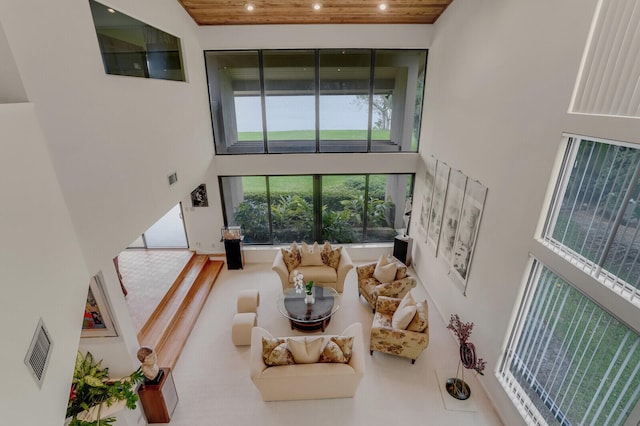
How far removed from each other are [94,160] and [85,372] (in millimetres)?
2637

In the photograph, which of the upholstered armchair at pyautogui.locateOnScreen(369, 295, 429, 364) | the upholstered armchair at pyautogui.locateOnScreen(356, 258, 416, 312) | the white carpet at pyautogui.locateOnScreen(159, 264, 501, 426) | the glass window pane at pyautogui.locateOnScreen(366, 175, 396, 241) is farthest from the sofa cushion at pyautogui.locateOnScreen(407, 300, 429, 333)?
the glass window pane at pyautogui.locateOnScreen(366, 175, 396, 241)

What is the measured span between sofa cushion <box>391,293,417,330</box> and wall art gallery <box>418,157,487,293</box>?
1.05 meters

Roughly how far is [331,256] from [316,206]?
1781mm

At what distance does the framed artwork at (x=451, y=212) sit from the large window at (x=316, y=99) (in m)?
2.36

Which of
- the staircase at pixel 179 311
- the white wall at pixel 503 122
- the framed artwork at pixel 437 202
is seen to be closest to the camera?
the white wall at pixel 503 122

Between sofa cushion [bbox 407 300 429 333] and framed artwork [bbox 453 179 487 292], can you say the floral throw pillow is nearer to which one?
sofa cushion [bbox 407 300 429 333]

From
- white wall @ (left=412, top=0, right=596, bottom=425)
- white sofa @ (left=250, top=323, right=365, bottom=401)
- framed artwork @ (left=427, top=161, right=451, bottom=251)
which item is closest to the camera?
white wall @ (left=412, top=0, right=596, bottom=425)

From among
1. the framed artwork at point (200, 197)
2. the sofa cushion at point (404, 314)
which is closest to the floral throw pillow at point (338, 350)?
the sofa cushion at point (404, 314)

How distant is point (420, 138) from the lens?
7.49 m

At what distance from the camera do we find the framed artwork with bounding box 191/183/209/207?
7.87 meters

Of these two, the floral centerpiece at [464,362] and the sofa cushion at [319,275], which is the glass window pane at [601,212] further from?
the sofa cushion at [319,275]

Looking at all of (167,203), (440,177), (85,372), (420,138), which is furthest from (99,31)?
(420,138)

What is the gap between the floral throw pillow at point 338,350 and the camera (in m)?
4.18

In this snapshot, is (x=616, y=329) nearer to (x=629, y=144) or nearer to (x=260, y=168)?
(x=629, y=144)
